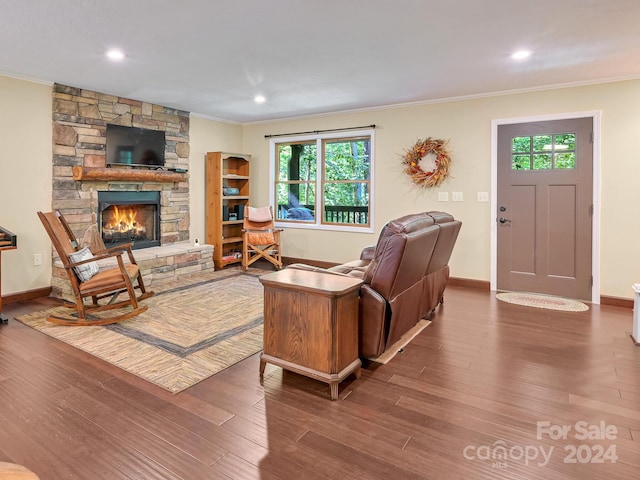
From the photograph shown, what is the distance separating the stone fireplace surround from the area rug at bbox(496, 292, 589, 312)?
4102mm

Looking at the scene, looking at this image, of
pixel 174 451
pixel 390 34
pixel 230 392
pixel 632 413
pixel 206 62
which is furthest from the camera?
pixel 206 62

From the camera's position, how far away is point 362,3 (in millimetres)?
2559

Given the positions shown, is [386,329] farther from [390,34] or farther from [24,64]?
[24,64]

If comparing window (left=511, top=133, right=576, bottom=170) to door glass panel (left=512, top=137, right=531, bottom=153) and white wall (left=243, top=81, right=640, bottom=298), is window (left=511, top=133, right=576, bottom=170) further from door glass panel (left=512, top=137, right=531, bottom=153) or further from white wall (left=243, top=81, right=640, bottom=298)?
white wall (left=243, top=81, right=640, bottom=298)

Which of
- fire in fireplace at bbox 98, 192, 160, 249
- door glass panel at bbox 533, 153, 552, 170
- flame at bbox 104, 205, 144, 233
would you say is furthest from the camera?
flame at bbox 104, 205, 144, 233

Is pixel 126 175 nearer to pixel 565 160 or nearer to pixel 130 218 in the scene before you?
pixel 130 218

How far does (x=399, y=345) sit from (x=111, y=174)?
4.01 meters

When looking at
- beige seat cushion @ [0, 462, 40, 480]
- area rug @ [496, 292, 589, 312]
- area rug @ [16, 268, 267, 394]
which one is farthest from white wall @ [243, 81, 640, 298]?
beige seat cushion @ [0, 462, 40, 480]

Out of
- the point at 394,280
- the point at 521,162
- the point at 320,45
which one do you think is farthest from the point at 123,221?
the point at 521,162

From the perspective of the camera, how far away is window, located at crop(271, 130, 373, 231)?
597cm

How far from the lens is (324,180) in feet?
20.7

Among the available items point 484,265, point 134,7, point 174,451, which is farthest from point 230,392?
point 484,265

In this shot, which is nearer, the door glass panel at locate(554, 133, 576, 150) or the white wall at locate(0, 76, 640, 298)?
the white wall at locate(0, 76, 640, 298)

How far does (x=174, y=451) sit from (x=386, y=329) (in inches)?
56.7
